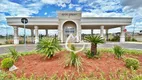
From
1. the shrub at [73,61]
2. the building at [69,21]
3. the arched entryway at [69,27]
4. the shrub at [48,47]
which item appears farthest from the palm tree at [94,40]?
the arched entryway at [69,27]

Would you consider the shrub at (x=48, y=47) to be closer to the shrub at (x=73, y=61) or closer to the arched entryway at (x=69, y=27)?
the shrub at (x=73, y=61)

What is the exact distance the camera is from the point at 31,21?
23516 millimetres

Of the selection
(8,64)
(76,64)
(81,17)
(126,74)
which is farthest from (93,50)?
(81,17)

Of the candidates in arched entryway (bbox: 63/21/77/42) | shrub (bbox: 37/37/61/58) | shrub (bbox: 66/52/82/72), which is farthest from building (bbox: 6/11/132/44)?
shrub (bbox: 66/52/82/72)

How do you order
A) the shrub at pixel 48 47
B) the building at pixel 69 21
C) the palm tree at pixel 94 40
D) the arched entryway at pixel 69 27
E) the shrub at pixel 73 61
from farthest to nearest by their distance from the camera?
1. the arched entryway at pixel 69 27
2. the building at pixel 69 21
3. the palm tree at pixel 94 40
4. the shrub at pixel 48 47
5. the shrub at pixel 73 61

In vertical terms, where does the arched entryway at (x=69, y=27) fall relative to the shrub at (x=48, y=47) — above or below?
above

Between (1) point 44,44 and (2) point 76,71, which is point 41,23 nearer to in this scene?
(1) point 44,44

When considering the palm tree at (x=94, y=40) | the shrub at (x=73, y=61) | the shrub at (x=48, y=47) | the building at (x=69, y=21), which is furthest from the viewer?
the building at (x=69, y=21)

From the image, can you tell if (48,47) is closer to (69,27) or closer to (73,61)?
(73,61)

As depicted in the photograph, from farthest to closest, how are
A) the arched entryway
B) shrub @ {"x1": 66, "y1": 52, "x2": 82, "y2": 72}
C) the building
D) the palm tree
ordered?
the arched entryway
the building
the palm tree
shrub @ {"x1": 66, "y1": 52, "x2": 82, "y2": 72}

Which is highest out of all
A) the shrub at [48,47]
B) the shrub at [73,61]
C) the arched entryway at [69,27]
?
the arched entryway at [69,27]

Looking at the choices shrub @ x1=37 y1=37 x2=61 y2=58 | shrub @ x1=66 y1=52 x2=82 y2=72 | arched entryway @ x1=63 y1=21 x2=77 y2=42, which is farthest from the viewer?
arched entryway @ x1=63 y1=21 x2=77 y2=42

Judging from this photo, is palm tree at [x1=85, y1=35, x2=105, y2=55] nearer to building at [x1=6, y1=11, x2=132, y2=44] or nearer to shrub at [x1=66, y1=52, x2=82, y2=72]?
shrub at [x1=66, y1=52, x2=82, y2=72]

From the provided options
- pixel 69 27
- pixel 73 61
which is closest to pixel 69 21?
pixel 69 27
